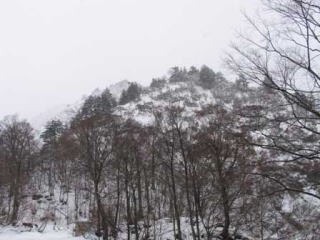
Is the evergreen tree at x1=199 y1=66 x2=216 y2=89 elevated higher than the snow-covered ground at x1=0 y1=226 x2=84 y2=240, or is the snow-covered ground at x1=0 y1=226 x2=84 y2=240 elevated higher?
the evergreen tree at x1=199 y1=66 x2=216 y2=89

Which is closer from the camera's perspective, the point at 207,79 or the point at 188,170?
the point at 188,170

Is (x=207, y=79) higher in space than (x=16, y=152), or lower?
higher

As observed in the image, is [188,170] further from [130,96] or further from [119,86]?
[119,86]

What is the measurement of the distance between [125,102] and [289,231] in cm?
5959

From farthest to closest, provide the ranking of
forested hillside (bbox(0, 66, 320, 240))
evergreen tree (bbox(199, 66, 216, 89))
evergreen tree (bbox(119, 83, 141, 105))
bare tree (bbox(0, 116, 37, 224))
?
evergreen tree (bbox(199, 66, 216, 89)) → evergreen tree (bbox(119, 83, 141, 105)) → bare tree (bbox(0, 116, 37, 224)) → forested hillside (bbox(0, 66, 320, 240))

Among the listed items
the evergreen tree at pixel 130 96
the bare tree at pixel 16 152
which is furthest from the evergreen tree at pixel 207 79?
the bare tree at pixel 16 152

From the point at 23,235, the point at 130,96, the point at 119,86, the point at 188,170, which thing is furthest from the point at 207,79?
the point at 23,235

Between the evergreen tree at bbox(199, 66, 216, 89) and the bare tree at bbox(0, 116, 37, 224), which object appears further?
the evergreen tree at bbox(199, 66, 216, 89)

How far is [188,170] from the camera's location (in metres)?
16.3

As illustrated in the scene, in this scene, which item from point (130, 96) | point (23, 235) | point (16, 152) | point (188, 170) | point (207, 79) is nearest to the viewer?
point (188, 170)

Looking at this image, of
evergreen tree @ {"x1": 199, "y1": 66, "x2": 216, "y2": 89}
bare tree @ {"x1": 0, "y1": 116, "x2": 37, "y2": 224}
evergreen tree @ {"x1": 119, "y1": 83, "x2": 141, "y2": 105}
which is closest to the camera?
bare tree @ {"x1": 0, "y1": 116, "x2": 37, "y2": 224}

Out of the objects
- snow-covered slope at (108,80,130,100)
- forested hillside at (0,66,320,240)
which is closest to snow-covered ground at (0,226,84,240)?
forested hillside at (0,66,320,240)

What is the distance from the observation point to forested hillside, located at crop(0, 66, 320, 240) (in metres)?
6.01

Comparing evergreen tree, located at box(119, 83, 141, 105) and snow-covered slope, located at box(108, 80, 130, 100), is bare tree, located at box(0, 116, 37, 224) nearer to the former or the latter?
evergreen tree, located at box(119, 83, 141, 105)
